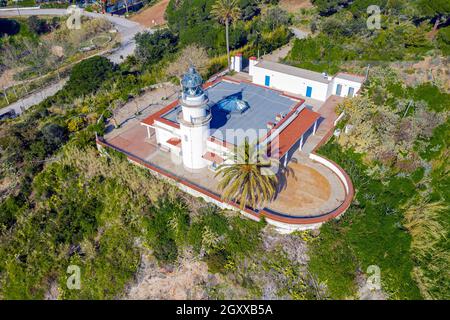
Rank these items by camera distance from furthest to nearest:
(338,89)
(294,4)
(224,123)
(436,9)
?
(294,4) → (436,9) → (338,89) → (224,123)

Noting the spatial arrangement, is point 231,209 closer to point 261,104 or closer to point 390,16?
point 261,104

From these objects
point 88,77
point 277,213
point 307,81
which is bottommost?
point 277,213

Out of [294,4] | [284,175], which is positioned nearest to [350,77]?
[284,175]

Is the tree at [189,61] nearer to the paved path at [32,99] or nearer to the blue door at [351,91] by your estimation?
the blue door at [351,91]

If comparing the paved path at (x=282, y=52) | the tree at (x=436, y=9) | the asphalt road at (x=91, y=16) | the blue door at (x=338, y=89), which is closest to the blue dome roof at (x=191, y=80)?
the blue door at (x=338, y=89)

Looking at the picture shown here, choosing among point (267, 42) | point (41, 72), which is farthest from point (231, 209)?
point (41, 72)

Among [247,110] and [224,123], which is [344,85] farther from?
[224,123]
